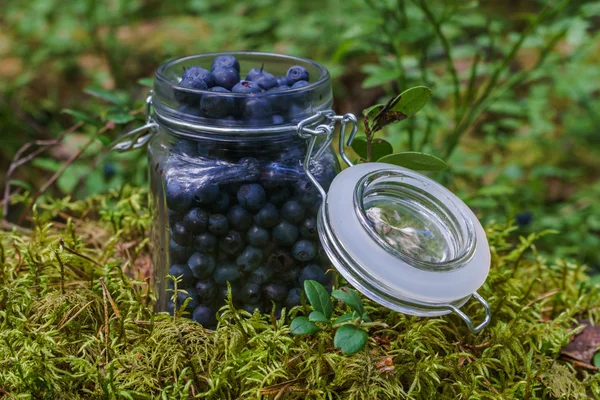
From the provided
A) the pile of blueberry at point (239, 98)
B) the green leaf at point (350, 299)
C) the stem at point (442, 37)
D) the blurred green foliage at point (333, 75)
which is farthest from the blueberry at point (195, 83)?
the blurred green foliage at point (333, 75)

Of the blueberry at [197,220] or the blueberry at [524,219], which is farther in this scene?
the blueberry at [524,219]

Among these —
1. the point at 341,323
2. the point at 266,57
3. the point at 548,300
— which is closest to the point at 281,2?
the point at 266,57

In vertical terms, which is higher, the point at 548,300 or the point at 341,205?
the point at 341,205

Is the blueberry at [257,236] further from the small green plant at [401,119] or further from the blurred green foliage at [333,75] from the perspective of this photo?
the blurred green foliage at [333,75]

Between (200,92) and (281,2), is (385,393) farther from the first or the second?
(281,2)

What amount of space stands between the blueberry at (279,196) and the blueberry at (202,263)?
112mm

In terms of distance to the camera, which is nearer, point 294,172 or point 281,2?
point 294,172

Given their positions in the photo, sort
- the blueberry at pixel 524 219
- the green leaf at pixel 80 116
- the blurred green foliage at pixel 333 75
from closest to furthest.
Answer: the green leaf at pixel 80 116 → the blueberry at pixel 524 219 → the blurred green foliage at pixel 333 75

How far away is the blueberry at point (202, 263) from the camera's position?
724 mm

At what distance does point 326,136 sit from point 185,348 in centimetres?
33

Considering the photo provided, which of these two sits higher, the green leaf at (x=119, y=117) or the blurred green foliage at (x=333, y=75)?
the green leaf at (x=119, y=117)

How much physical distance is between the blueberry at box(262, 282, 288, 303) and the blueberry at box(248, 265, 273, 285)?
15 millimetres

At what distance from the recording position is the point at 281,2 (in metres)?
2.90

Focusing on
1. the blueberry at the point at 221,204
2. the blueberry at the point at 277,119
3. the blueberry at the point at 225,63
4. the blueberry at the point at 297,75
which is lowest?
the blueberry at the point at 221,204
